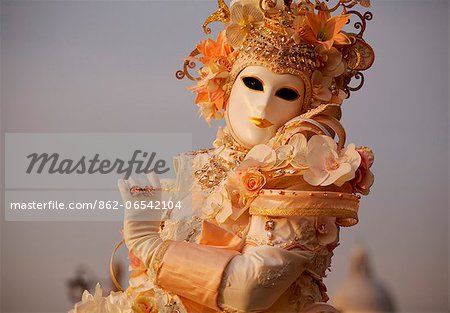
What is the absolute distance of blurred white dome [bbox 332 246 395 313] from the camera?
306cm

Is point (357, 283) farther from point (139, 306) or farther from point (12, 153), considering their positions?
point (12, 153)

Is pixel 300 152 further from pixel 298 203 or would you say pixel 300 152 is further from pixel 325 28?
pixel 325 28

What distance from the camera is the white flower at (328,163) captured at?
9.26 ft

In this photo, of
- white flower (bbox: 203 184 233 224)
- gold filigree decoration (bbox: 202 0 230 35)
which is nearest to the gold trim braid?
white flower (bbox: 203 184 233 224)

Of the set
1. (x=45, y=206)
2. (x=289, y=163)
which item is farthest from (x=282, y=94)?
(x=45, y=206)

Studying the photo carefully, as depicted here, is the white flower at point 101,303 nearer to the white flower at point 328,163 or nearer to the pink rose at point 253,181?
the pink rose at point 253,181

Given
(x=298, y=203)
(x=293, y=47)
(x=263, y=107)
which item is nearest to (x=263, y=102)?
(x=263, y=107)

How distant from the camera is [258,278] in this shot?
2.74 m

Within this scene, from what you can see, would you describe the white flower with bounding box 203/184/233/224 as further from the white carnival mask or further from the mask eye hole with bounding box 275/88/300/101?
the mask eye hole with bounding box 275/88/300/101

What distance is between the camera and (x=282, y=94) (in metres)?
3.17

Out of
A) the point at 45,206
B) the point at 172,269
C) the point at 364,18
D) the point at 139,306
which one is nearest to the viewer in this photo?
the point at 172,269

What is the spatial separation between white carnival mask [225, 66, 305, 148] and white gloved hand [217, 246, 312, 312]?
49 cm

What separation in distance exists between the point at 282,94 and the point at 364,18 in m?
0.44

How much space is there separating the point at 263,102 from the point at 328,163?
1.22 feet
